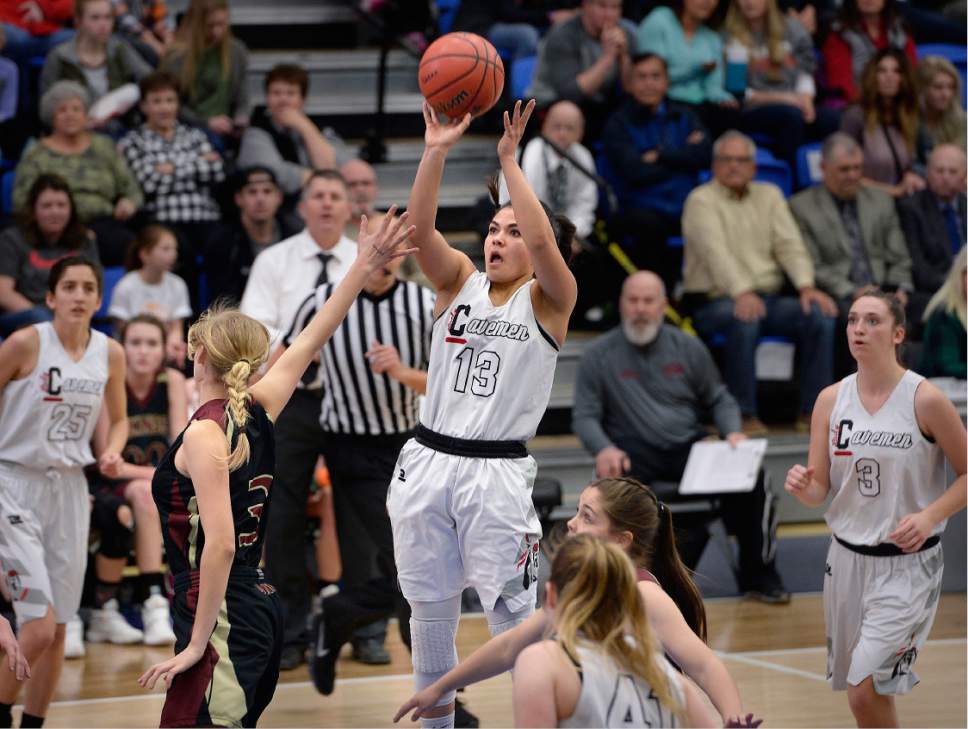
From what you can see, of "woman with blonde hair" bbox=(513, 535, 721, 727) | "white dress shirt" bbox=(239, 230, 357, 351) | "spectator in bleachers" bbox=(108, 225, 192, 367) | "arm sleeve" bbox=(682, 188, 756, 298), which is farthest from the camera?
"arm sleeve" bbox=(682, 188, 756, 298)

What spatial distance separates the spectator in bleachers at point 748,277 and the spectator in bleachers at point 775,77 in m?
1.11

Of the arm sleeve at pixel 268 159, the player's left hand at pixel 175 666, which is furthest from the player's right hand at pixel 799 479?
the arm sleeve at pixel 268 159

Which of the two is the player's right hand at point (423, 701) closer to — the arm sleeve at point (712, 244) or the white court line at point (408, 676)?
the white court line at point (408, 676)

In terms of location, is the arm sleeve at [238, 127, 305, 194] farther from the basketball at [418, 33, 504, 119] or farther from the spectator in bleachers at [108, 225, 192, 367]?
the basketball at [418, 33, 504, 119]

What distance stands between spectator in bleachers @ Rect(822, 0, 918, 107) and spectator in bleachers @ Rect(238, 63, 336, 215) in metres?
4.04

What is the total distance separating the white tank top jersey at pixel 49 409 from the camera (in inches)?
212

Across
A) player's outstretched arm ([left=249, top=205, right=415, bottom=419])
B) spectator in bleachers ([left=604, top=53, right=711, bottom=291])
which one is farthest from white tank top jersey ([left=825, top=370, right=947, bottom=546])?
spectator in bleachers ([left=604, top=53, right=711, bottom=291])

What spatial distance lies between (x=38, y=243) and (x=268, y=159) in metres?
1.62

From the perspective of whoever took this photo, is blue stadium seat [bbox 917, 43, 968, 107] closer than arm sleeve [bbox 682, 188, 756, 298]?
No

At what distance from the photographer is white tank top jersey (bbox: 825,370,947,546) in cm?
482

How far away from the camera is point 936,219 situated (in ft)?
31.0

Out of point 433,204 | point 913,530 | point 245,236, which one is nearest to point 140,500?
point 245,236

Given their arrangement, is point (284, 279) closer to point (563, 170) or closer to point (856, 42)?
point (563, 170)

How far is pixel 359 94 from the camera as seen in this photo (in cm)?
1100
